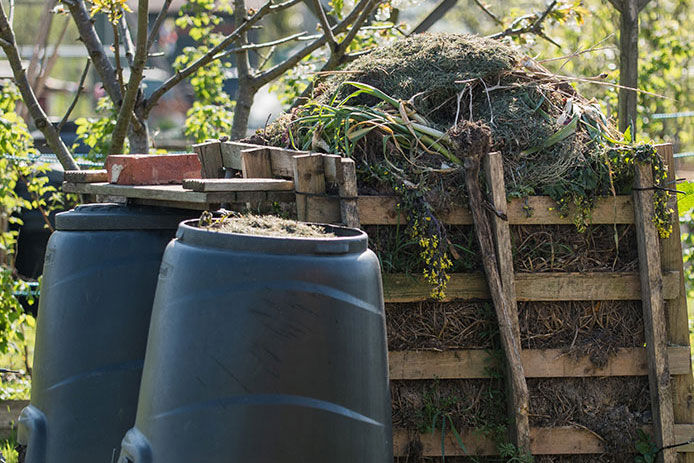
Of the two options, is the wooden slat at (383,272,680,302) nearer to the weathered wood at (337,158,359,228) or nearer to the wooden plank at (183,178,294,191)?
the weathered wood at (337,158,359,228)

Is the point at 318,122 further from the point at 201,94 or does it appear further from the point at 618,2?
the point at 201,94

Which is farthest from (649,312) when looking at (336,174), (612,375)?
(336,174)

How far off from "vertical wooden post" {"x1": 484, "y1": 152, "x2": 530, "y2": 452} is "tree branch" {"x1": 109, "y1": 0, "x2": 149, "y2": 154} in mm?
1928

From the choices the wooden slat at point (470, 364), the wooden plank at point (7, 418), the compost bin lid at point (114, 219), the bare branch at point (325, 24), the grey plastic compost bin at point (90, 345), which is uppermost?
the bare branch at point (325, 24)

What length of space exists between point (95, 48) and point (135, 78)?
2.24 ft

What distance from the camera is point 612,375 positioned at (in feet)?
11.8

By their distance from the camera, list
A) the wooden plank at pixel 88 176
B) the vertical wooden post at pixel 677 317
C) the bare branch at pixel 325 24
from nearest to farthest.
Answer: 1. the vertical wooden post at pixel 677 317
2. the wooden plank at pixel 88 176
3. the bare branch at pixel 325 24

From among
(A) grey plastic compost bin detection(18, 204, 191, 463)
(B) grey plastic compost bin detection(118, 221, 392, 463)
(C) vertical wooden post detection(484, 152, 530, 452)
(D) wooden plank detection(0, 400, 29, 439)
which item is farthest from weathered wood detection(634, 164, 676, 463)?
(D) wooden plank detection(0, 400, 29, 439)

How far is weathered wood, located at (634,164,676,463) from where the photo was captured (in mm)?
3545

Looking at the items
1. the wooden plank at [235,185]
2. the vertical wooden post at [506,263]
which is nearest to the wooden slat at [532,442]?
the vertical wooden post at [506,263]

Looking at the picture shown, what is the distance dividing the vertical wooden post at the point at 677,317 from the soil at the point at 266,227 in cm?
174

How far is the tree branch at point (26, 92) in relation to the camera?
4.71 metres

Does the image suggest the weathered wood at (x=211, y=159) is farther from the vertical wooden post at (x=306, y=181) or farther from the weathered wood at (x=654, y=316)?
the weathered wood at (x=654, y=316)

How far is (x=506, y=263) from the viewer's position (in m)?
3.46
